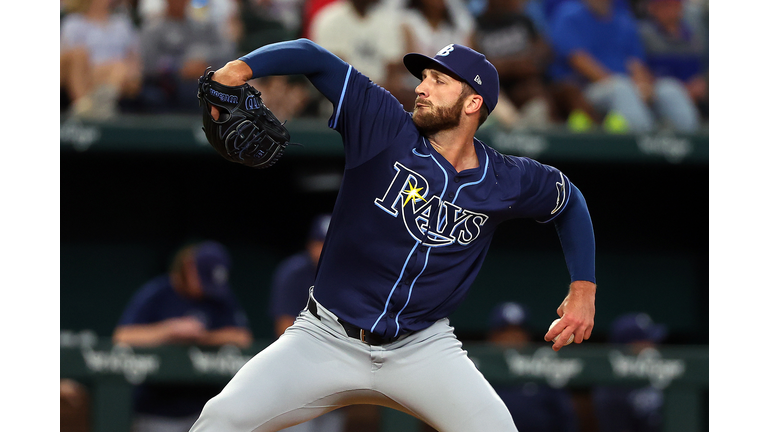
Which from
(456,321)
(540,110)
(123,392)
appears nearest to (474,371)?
(123,392)

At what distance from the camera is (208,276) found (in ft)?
18.3

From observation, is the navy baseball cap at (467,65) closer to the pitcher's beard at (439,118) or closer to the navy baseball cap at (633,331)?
the pitcher's beard at (439,118)

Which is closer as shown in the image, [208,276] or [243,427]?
[243,427]

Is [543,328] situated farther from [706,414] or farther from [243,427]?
[243,427]

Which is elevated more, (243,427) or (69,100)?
(69,100)

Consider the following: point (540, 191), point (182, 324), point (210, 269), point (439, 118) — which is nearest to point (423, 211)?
point (439, 118)

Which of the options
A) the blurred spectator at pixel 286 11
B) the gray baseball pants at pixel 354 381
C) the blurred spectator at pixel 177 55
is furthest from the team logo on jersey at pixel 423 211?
the blurred spectator at pixel 286 11

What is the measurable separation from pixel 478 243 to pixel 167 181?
4600 mm

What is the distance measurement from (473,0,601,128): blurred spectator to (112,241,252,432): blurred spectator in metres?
2.70

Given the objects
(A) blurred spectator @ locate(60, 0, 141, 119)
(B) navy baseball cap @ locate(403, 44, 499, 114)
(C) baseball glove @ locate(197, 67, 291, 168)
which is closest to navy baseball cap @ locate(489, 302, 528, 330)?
(A) blurred spectator @ locate(60, 0, 141, 119)

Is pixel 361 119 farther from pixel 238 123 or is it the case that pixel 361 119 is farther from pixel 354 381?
pixel 354 381

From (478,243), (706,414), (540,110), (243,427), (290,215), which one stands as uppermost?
(540,110)

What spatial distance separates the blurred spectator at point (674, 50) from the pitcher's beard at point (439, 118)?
15.3 ft

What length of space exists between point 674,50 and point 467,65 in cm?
497
